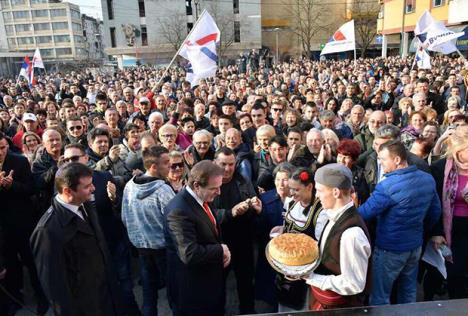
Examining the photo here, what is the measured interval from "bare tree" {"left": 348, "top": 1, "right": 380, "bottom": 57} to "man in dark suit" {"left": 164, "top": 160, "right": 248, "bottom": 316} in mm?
48567

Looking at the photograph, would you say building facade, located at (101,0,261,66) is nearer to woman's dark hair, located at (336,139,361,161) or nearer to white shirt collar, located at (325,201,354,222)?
woman's dark hair, located at (336,139,361,161)

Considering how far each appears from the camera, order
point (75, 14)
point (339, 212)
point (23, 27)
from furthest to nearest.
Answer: point (75, 14), point (23, 27), point (339, 212)

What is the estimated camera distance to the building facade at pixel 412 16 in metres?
23.7

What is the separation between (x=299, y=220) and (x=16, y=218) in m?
3.19

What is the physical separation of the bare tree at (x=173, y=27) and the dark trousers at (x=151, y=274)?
4474 centimetres

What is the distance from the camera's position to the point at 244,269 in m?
3.81

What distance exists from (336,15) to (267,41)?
1096 centimetres

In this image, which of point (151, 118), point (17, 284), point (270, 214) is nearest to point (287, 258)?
point (270, 214)

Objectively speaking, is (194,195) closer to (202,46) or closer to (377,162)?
(377,162)

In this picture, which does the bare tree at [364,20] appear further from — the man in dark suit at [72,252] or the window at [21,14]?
the window at [21,14]

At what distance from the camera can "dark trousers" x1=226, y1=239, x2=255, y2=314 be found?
12.4 feet

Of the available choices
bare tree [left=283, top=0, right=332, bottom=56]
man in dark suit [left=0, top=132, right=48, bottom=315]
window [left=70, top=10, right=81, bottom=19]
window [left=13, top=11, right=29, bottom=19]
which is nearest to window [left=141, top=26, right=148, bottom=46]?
→ bare tree [left=283, top=0, right=332, bottom=56]

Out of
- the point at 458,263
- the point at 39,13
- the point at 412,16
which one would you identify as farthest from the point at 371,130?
the point at 39,13

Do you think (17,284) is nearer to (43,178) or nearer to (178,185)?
(43,178)
